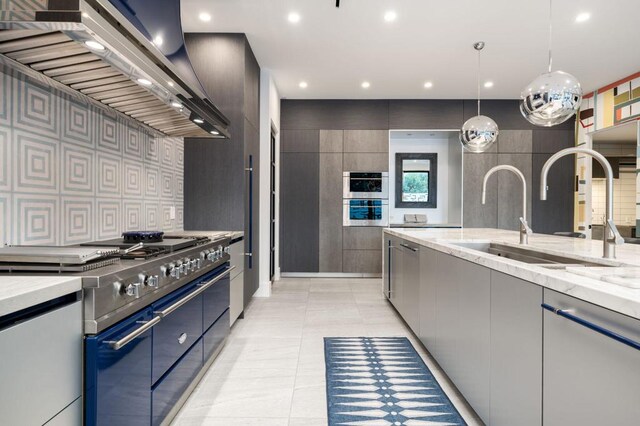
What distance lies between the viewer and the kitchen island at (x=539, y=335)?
0.92 meters

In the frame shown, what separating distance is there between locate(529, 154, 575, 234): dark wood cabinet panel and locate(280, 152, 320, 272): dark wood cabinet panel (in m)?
3.44

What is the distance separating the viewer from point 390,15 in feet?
11.6

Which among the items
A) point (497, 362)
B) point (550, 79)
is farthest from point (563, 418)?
point (550, 79)

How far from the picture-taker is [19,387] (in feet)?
2.83

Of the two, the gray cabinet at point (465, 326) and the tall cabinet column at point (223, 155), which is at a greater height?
the tall cabinet column at point (223, 155)

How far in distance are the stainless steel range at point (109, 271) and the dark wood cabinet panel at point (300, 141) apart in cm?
443

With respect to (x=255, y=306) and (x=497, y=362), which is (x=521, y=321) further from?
(x=255, y=306)

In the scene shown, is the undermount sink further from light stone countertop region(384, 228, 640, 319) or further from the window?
the window

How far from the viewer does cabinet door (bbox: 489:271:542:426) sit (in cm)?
126

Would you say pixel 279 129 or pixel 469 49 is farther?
pixel 279 129

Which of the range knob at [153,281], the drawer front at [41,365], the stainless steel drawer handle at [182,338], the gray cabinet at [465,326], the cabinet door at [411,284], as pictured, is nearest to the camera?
the drawer front at [41,365]

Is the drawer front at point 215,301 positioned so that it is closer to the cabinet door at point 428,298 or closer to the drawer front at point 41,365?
the drawer front at point 41,365

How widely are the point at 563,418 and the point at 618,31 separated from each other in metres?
4.32

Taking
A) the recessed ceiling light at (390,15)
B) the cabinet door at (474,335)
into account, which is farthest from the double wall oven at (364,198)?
the cabinet door at (474,335)
